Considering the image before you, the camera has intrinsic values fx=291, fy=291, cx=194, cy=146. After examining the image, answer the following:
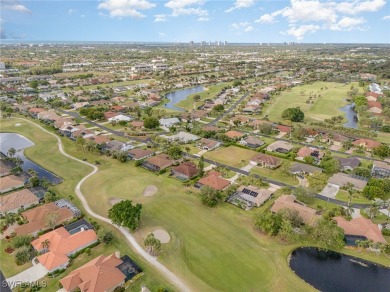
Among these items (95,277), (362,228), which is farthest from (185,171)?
(362,228)

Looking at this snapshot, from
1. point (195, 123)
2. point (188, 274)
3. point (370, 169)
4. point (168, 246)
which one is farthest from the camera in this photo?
point (195, 123)

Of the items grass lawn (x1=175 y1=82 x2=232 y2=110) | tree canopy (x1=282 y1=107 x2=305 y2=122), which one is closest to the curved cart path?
tree canopy (x1=282 y1=107 x2=305 y2=122)

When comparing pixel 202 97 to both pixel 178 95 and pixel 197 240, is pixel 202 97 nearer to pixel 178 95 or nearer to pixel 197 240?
pixel 178 95

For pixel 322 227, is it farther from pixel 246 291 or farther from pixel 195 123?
pixel 195 123

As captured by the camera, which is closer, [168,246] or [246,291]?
[246,291]

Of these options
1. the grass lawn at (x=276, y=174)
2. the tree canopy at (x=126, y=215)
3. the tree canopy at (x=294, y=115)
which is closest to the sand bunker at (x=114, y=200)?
the tree canopy at (x=126, y=215)

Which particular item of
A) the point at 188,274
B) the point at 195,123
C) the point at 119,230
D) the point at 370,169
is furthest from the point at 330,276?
the point at 195,123
